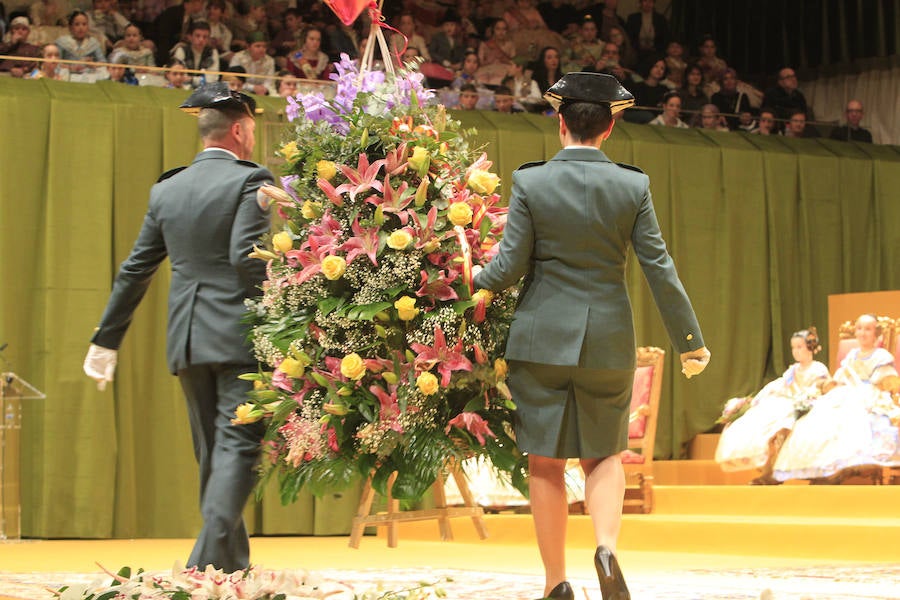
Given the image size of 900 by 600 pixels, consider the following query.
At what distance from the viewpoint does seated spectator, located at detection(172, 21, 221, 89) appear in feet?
25.4

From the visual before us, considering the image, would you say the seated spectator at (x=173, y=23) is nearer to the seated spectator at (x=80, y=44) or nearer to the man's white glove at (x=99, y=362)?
the seated spectator at (x=80, y=44)

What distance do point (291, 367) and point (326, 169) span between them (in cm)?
52

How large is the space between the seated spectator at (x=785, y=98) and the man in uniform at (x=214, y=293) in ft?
22.9

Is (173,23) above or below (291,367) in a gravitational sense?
above

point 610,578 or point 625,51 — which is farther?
point 625,51

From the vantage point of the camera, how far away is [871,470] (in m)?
6.61

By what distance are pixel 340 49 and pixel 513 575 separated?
4.85 metres

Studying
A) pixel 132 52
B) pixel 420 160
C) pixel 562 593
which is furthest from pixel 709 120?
pixel 562 593

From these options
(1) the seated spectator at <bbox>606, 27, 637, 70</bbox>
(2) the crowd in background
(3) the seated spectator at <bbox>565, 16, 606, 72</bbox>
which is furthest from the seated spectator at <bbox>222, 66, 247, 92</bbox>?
(1) the seated spectator at <bbox>606, 27, 637, 70</bbox>

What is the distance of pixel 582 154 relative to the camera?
10.6 feet

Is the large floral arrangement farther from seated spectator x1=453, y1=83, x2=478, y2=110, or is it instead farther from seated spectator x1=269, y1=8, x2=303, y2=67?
seated spectator x1=269, y1=8, x2=303, y2=67

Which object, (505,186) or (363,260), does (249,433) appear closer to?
(363,260)

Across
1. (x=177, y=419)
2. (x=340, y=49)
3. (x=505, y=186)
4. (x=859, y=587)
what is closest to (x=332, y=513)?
(x=177, y=419)

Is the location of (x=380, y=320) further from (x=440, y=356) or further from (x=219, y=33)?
(x=219, y=33)
